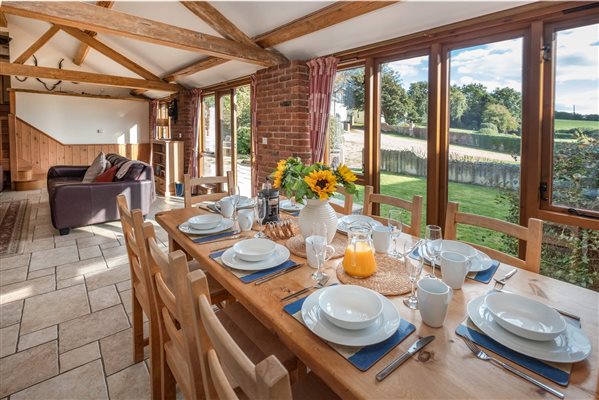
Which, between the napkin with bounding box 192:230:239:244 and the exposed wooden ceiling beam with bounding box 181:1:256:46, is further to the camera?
the exposed wooden ceiling beam with bounding box 181:1:256:46

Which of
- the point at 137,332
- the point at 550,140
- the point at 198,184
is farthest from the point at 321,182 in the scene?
the point at 550,140

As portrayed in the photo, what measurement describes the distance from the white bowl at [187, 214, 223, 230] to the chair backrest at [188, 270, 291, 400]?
1011mm

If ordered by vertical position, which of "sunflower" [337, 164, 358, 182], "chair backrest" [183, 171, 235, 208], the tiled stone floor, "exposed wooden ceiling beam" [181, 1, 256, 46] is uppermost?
"exposed wooden ceiling beam" [181, 1, 256, 46]

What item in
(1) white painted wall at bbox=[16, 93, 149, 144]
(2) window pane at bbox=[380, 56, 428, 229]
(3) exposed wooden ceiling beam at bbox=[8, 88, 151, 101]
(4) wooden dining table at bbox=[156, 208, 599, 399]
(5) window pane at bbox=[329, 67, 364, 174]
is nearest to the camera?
(4) wooden dining table at bbox=[156, 208, 599, 399]

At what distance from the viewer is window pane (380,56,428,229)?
307 cm

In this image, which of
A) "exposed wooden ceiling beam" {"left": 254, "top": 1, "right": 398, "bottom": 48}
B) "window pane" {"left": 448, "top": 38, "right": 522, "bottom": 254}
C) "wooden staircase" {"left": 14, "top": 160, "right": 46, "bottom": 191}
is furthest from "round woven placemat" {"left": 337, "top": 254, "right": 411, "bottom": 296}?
"wooden staircase" {"left": 14, "top": 160, "right": 46, "bottom": 191}

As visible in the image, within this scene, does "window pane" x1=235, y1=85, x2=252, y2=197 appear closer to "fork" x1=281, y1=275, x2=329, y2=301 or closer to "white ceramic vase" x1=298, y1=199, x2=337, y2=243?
"white ceramic vase" x1=298, y1=199, x2=337, y2=243

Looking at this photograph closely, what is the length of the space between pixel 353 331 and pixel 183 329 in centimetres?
49

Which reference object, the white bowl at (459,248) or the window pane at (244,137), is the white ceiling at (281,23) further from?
the white bowl at (459,248)

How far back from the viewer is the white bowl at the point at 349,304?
0.95 meters

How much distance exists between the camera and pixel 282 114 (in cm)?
402

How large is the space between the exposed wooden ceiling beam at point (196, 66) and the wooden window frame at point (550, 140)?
359 centimetres

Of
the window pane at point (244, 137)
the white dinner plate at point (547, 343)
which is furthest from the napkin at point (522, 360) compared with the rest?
the window pane at point (244, 137)

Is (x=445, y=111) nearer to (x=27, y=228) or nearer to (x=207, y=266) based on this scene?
(x=207, y=266)
